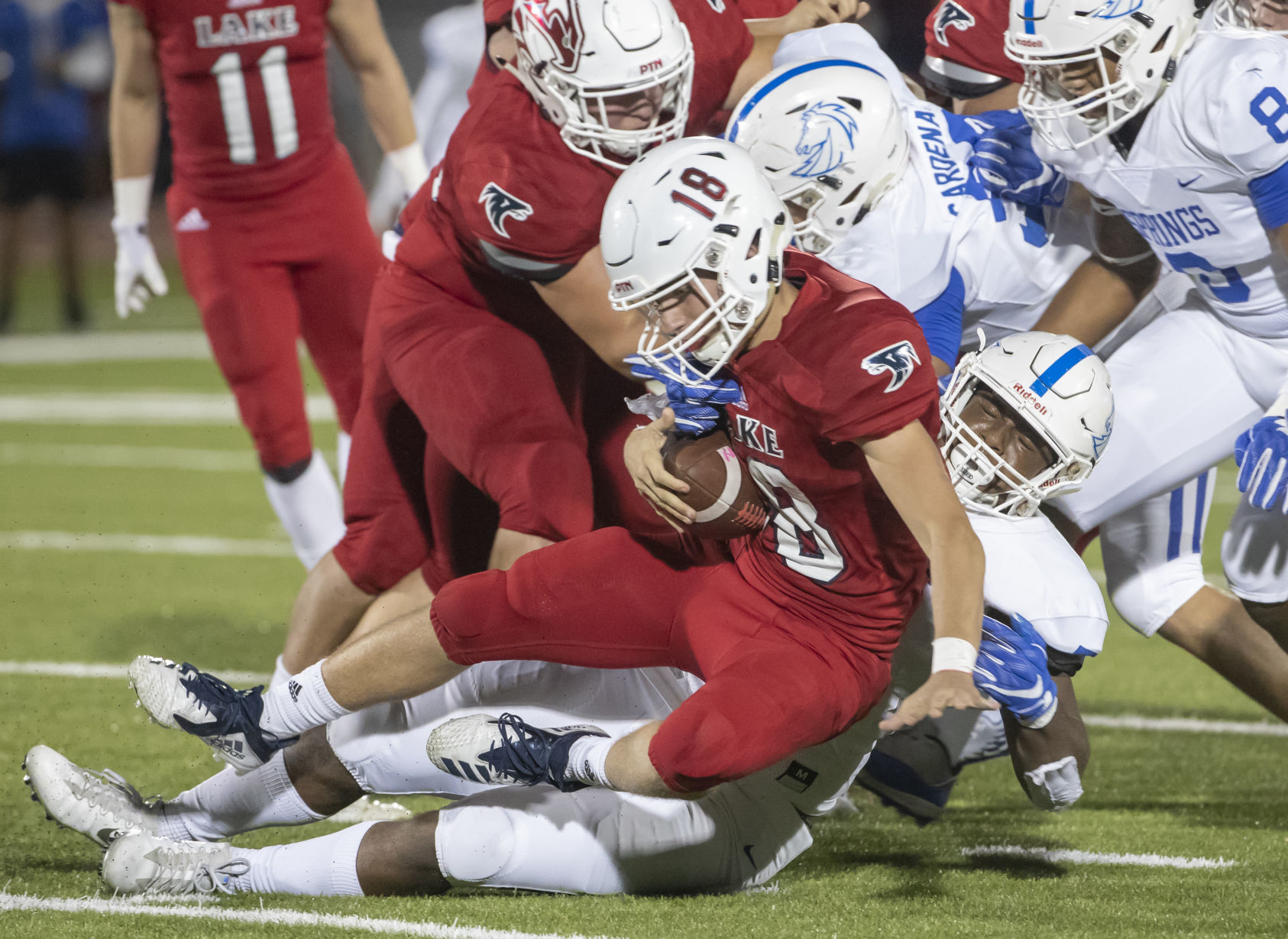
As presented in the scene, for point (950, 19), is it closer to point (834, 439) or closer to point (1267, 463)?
point (1267, 463)

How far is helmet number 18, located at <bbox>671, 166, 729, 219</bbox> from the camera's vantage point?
2686 millimetres

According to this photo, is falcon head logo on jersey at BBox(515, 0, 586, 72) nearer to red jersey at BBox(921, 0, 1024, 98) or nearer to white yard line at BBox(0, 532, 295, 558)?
red jersey at BBox(921, 0, 1024, 98)

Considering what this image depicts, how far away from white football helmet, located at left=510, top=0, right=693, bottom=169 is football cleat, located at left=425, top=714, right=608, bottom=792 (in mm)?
1186

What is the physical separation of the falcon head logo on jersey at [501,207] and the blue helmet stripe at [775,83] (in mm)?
456

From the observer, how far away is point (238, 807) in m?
3.08

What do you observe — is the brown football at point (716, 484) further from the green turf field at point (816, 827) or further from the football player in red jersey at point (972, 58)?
the football player in red jersey at point (972, 58)

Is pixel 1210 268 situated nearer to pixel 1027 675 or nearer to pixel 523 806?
pixel 1027 675

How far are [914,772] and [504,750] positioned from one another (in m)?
1.02

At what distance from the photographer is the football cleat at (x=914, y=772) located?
3.32 m

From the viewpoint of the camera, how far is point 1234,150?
10.5 ft

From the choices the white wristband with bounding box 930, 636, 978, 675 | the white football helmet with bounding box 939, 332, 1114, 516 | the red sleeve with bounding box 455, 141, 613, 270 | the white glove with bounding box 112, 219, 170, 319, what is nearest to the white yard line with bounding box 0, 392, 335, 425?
the white glove with bounding box 112, 219, 170, 319

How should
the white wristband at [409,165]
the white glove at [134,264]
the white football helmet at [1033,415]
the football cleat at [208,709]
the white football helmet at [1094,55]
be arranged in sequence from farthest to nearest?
the white glove at [134,264], the white wristband at [409,165], the white football helmet at [1094,55], the white football helmet at [1033,415], the football cleat at [208,709]

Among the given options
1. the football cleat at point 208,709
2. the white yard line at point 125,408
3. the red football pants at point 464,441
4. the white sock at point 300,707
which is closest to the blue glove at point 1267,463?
the red football pants at point 464,441

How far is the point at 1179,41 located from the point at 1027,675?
4.59 feet
